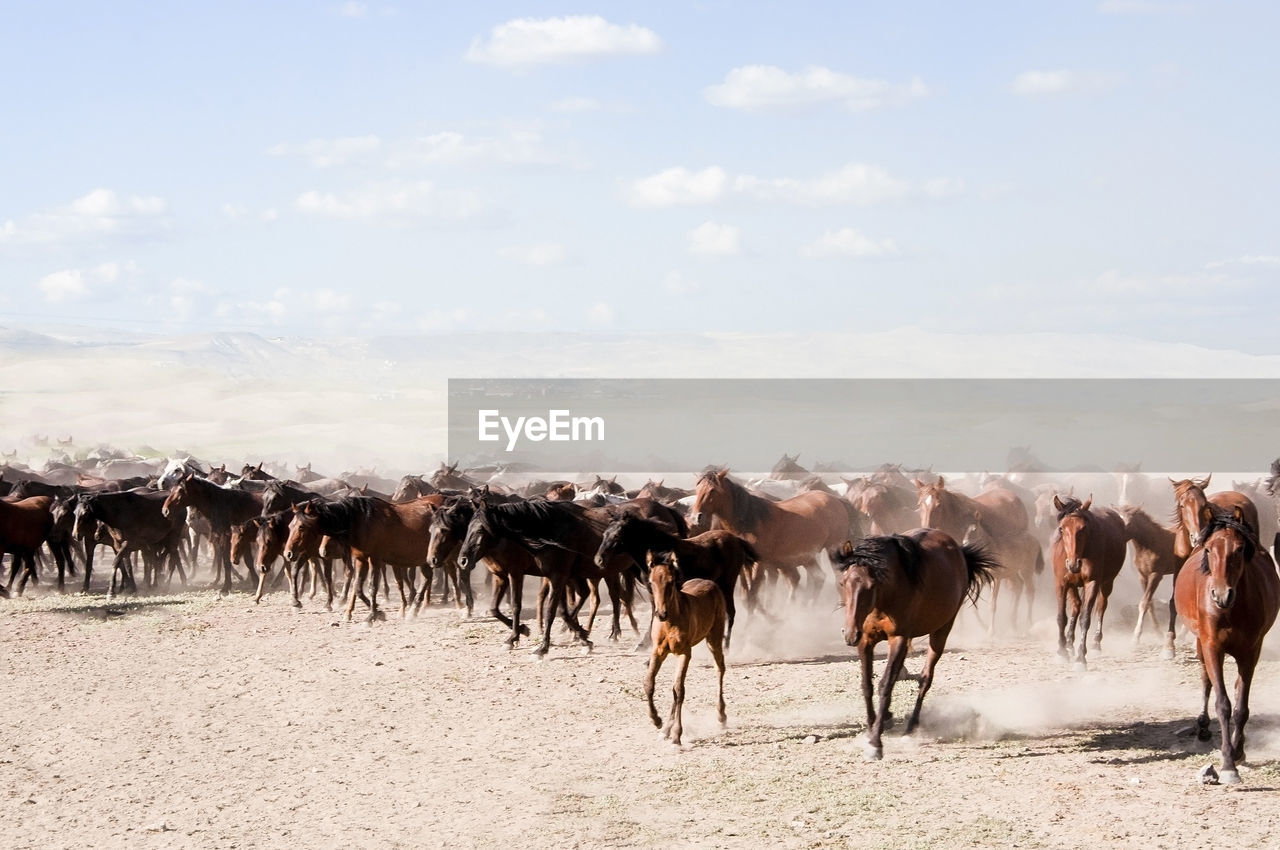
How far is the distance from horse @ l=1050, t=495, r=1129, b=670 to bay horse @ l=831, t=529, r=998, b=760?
10.3 ft

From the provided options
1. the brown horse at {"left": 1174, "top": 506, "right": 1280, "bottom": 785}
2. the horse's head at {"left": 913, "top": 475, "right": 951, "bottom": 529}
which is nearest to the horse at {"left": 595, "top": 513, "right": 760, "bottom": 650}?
the brown horse at {"left": 1174, "top": 506, "right": 1280, "bottom": 785}

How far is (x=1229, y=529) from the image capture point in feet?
30.3

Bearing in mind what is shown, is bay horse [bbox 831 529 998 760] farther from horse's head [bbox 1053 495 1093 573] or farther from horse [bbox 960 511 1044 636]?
horse [bbox 960 511 1044 636]

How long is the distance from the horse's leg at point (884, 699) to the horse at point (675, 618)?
153cm

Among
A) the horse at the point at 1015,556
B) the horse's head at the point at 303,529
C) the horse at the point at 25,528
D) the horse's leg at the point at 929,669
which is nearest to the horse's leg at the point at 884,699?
the horse's leg at the point at 929,669

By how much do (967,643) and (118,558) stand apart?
12663 mm

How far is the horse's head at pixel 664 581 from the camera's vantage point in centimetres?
1056

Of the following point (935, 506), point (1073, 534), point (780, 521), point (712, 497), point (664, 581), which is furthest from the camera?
point (780, 521)

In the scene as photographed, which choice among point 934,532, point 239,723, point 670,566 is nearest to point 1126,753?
point 934,532

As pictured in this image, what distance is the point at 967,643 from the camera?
51.2ft

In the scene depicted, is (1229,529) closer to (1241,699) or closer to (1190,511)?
(1241,699)

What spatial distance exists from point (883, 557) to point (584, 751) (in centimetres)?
Answer: 291

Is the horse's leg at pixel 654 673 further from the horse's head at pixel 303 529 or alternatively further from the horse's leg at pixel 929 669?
the horse's head at pixel 303 529

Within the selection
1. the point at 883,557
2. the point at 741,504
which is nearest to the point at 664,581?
the point at 883,557
